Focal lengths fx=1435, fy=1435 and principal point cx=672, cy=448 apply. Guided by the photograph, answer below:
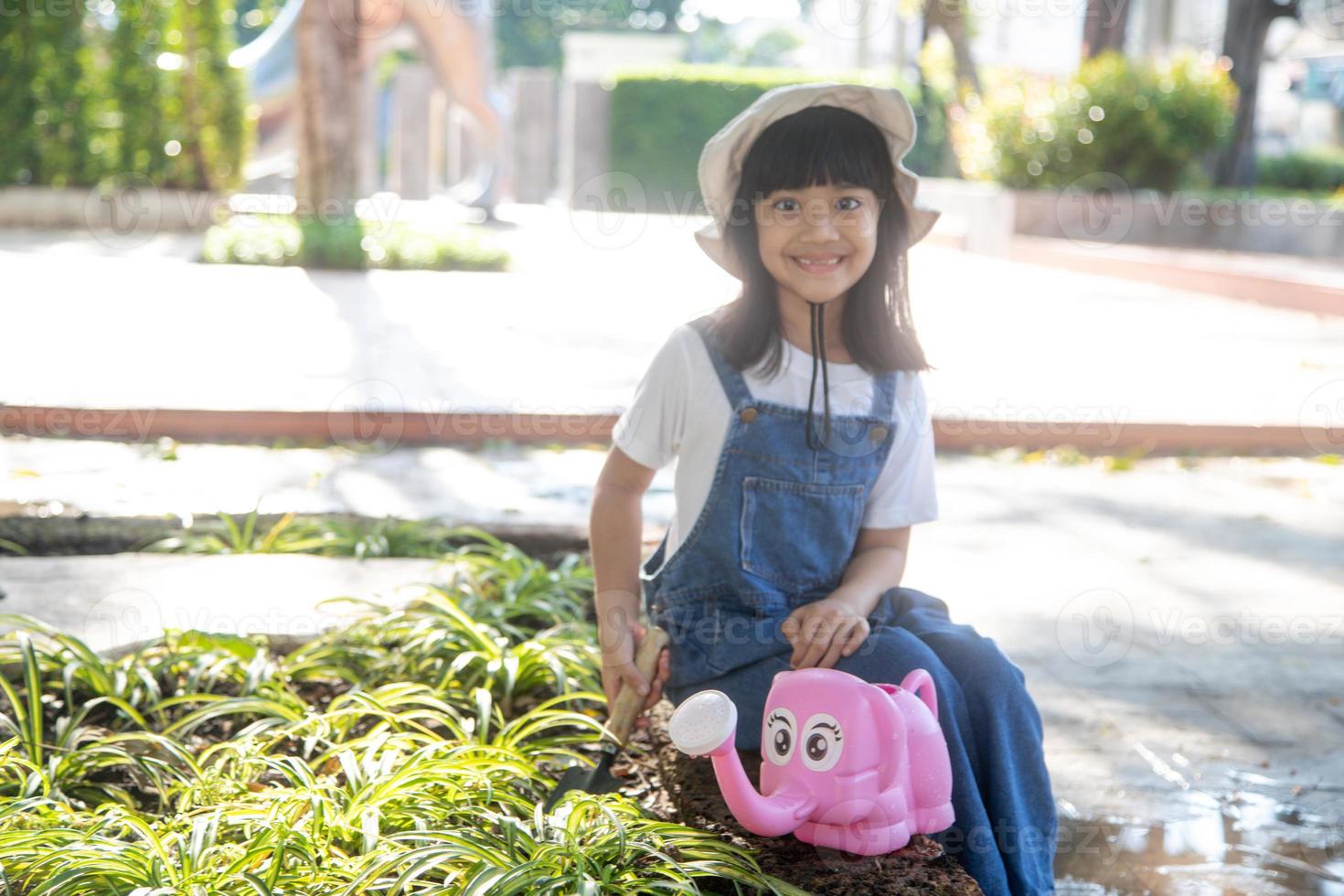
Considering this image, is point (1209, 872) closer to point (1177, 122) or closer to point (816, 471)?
point (816, 471)

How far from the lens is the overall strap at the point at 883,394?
7.95 feet

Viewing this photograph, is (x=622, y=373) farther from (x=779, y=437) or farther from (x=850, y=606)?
(x=850, y=606)

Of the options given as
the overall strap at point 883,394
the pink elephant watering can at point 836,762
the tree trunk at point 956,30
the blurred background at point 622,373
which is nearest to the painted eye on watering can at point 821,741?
the pink elephant watering can at point 836,762

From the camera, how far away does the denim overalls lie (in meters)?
2.13

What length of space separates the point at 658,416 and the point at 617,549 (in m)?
0.23

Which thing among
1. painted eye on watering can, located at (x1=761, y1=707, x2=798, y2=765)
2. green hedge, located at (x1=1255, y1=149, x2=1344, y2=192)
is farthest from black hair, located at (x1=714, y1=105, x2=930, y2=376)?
green hedge, located at (x1=1255, y1=149, x2=1344, y2=192)

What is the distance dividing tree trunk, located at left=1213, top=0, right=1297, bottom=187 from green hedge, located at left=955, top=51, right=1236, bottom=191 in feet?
6.00

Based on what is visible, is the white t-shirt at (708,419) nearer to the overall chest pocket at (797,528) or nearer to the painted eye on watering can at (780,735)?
the overall chest pocket at (797,528)

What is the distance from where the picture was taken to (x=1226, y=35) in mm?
16891

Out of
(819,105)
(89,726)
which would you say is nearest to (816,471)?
(819,105)

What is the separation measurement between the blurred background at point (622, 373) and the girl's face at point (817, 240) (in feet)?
3.58

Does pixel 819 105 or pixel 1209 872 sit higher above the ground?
pixel 819 105

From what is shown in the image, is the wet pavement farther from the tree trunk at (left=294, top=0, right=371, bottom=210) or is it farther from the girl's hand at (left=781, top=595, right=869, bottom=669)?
the tree trunk at (left=294, top=0, right=371, bottom=210)

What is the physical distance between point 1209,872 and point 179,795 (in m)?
1.73
